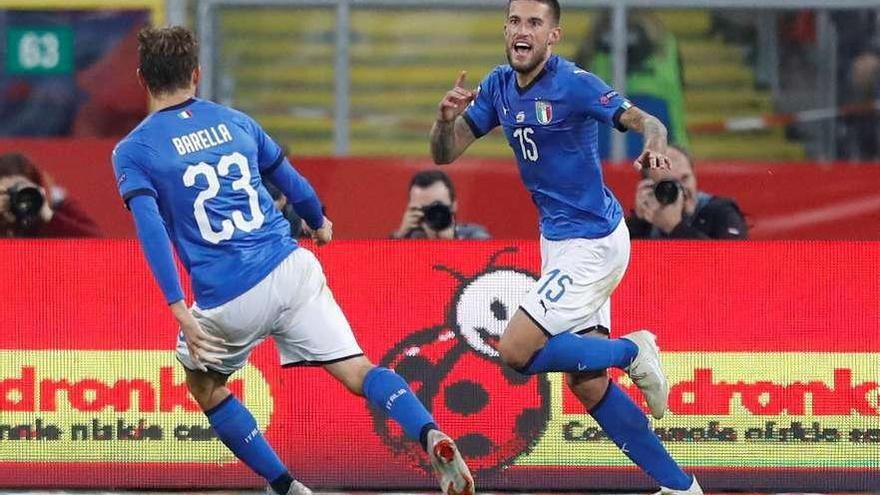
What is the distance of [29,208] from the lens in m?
9.05

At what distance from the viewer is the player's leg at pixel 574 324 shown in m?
7.33

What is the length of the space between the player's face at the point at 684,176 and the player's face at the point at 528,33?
1.87m

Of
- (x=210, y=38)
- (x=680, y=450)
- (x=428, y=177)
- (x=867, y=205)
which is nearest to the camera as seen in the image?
(x=680, y=450)

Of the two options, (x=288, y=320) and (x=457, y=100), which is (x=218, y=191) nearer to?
(x=288, y=320)

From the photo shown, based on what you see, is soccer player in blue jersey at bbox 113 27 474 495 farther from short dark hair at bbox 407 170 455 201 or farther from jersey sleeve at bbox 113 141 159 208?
short dark hair at bbox 407 170 455 201

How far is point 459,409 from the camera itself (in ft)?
27.0

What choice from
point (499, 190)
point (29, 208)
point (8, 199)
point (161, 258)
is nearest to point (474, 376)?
point (161, 258)

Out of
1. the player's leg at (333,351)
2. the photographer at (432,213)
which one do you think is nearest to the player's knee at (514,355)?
the player's leg at (333,351)

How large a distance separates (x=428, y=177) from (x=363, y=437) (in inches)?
64.8

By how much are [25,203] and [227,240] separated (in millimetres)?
2483

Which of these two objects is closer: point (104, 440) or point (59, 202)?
point (104, 440)

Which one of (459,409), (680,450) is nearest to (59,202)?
(459,409)

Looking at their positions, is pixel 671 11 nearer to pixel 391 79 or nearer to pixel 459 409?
pixel 391 79

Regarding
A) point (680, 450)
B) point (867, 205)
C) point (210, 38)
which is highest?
point (210, 38)
